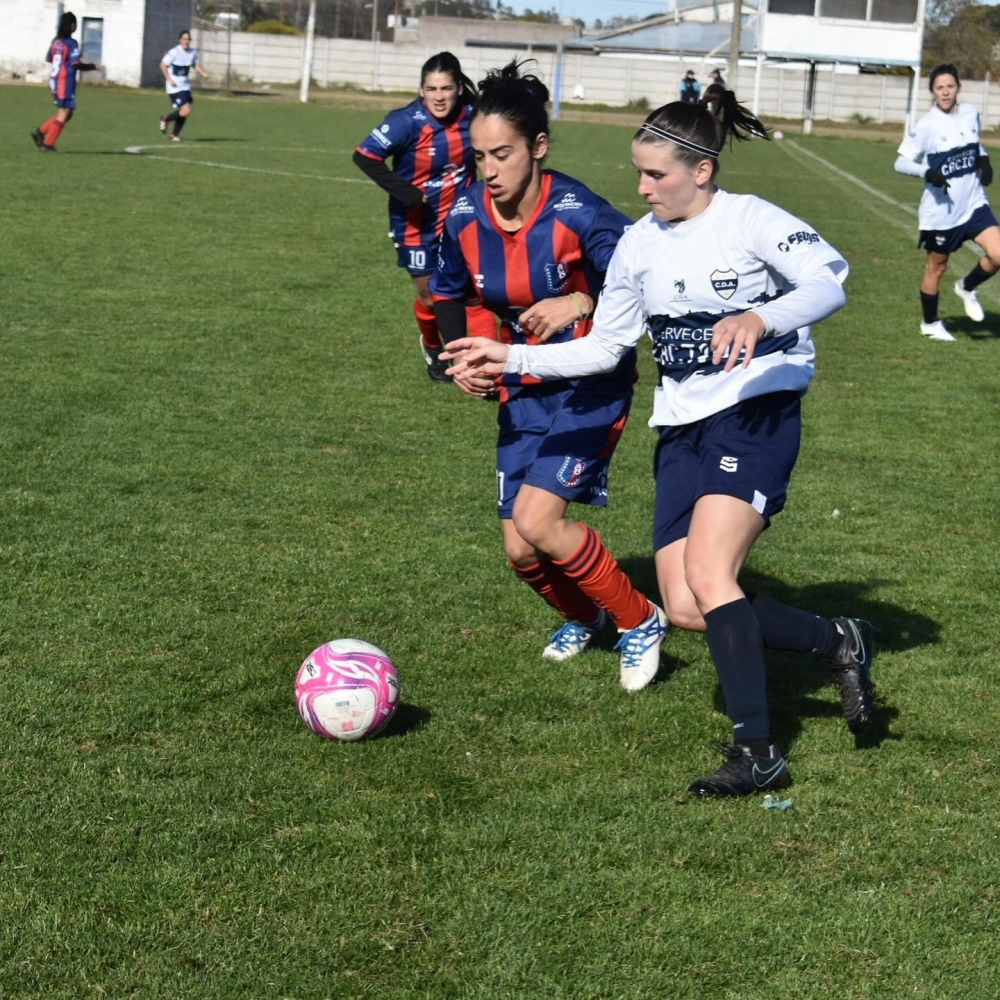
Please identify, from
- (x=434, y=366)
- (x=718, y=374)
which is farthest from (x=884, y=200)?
(x=718, y=374)

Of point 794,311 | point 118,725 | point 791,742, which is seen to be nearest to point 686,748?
point 791,742

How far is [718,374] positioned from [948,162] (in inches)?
303

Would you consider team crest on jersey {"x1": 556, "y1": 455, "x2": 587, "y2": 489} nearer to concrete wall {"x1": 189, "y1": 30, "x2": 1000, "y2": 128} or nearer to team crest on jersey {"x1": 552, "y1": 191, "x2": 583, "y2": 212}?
team crest on jersey {"x1": 552, "y1": 191, "x2": 583, "y2": 212}

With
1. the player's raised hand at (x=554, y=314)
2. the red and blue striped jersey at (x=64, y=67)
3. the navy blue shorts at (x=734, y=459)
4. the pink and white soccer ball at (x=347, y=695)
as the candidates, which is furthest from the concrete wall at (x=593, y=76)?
the pink and white soccer ball at (x=347, y=695)

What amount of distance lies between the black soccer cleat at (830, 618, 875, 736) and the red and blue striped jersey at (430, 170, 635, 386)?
1096 mm

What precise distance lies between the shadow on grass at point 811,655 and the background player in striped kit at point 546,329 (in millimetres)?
436

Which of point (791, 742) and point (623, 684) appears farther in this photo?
point (623, 684)

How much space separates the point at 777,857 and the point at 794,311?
53.9 inches

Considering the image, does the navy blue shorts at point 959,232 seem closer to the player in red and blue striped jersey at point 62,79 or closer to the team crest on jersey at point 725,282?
the team crest on jersey at point 725,282

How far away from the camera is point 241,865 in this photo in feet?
11.0

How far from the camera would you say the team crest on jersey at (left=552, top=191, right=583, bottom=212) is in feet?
15.0

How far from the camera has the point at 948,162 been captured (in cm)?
1090

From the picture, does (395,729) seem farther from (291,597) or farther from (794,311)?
(794,311)

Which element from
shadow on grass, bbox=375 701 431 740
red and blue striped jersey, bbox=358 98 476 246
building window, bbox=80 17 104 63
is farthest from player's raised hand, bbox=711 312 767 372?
building window, bbox=80 17 104 63
